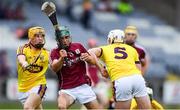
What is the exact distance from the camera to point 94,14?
33.8 metres

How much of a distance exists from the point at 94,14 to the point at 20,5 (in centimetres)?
374

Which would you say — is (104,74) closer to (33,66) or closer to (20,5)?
(33,66)

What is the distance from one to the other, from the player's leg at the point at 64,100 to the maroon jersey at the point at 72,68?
149mm

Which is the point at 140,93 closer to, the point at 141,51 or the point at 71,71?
the point at 71,71

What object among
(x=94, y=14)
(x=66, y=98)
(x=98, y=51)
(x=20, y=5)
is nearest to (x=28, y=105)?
(x=66, y=98)

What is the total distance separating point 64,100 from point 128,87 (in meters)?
1.23

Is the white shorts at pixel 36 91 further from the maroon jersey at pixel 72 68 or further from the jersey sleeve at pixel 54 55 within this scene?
the jersey sleeve at pixel 54 55

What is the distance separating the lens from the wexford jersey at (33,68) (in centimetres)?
1580

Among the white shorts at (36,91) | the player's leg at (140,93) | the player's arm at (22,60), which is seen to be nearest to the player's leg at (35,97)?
the white shorts at (36,91)

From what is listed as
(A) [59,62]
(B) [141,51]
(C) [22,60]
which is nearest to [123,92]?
(A) [59,62]

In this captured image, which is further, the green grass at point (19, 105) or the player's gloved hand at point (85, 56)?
the green grass at point (19, 105)

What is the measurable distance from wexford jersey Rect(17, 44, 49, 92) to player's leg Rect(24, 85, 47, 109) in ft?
0.39

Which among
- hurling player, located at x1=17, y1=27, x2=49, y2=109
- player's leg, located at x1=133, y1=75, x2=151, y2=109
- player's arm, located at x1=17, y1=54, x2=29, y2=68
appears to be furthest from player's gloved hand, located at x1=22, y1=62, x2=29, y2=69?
player's leg, located at x1=133, y1=75, x2=151, y2=109

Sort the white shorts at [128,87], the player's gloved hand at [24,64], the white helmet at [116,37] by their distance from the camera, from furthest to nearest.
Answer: the white helmet at [116,37], the player's gloved hand at [24,64], the white shorts at [128,87]
